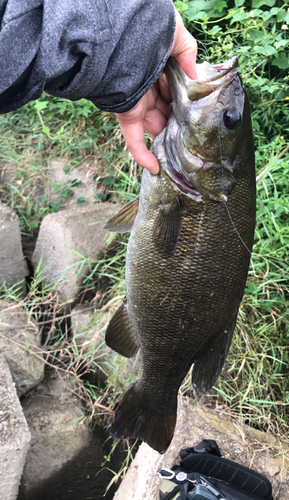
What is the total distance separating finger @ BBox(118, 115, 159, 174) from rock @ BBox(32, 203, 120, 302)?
5.29ft

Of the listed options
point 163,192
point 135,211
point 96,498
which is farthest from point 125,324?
point 96,498

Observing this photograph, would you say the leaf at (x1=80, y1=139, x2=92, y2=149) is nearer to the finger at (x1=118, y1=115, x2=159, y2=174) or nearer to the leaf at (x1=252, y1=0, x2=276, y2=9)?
the leaf at (x1=252, y1=0, x2=276, y2=9)

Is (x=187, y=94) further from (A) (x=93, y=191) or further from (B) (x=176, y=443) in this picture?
(A) (x=93, y=191)

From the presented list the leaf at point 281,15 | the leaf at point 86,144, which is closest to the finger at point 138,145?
the leaf at point 281,15

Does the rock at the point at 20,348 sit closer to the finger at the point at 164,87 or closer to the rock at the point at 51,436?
the rock at the point at 51,436

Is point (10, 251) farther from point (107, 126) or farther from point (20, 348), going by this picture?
point (107, 126)

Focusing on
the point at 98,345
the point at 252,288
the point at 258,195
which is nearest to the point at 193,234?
the point at 252,288

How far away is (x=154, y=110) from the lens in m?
1.65

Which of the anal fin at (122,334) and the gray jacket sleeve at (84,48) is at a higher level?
the gray jacket sleeve at (84,48)

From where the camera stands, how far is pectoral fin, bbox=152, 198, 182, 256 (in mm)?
1555

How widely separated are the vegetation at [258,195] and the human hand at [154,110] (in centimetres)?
54

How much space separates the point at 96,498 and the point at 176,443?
1019mm

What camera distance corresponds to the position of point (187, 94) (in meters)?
1.40

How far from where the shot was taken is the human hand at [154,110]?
1.39m
